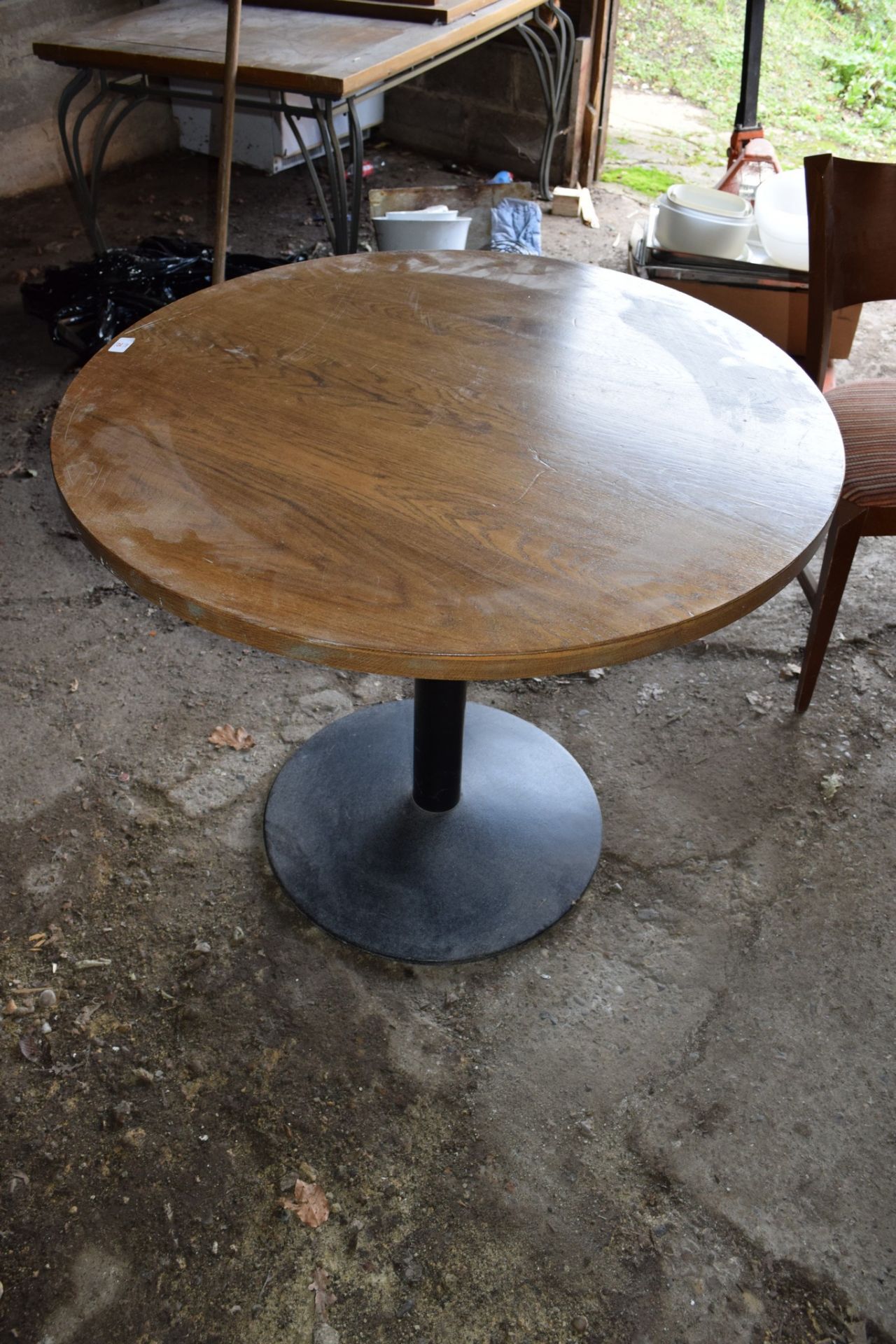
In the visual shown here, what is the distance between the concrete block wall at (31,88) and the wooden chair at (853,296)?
3860 millimetres

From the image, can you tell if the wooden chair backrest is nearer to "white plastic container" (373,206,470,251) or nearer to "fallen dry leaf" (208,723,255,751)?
"fallen dry leaf" (208,723,255,751)

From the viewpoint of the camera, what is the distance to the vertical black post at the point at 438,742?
180 cm

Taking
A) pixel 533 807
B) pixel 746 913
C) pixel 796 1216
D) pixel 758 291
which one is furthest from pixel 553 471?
pixel 758 291

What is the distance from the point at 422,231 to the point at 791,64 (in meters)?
4.60

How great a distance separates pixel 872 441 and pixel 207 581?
151cm

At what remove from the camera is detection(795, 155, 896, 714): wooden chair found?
1997 mm

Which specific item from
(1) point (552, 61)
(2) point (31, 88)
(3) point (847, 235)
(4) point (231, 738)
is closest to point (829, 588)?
(3) point (847, 235)

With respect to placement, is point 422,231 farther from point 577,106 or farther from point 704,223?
point 577,106

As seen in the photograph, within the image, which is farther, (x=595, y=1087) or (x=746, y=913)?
(x=746, y=913)

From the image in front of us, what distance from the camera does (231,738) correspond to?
226cm

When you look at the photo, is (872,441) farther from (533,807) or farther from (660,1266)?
(660,1266)

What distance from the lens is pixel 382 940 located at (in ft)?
6.07

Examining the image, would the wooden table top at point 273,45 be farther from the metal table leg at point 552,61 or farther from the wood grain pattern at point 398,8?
the metal table leg at point 552,61

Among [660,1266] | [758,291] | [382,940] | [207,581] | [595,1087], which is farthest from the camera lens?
[758,291]
